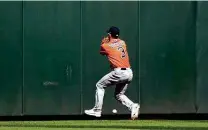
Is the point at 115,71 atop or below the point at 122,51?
below

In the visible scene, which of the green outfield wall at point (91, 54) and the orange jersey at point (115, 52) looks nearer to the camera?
the orange jersey at point (115, 52)

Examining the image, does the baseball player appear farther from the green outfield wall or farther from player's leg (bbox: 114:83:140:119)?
the green outfield wall

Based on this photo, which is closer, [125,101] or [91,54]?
[125,101]

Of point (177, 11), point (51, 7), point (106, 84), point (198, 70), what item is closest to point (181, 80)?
point (198, 70)

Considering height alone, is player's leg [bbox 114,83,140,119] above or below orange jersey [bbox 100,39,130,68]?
below

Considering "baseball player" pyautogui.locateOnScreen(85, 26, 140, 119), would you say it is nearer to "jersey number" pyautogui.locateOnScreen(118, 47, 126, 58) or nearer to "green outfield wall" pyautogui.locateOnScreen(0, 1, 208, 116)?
"jersey number" pyautogui.locateOnScreen(118, 47, 126, 58)

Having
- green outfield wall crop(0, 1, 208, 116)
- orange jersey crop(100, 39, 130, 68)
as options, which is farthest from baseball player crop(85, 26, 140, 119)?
green outfield wall crop(0, 1, 208, 116)

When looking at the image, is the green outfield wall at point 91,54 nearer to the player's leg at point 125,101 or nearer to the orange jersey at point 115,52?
the player's leg at point 125,101

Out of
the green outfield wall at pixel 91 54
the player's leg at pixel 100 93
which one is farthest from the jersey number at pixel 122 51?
the green outfield wall at pixel 91 54

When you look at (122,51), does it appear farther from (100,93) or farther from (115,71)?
(100,93)

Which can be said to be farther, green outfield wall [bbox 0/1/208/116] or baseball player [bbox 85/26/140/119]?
green outfield wall [bbox 0/1/208/116]

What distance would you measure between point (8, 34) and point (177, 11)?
365 centimetres

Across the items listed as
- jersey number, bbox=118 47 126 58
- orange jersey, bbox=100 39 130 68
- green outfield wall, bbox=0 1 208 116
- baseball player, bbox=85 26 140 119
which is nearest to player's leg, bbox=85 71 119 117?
baseball player, bbox=85 26 140 119

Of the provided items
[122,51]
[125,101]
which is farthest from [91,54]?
[125,101]
